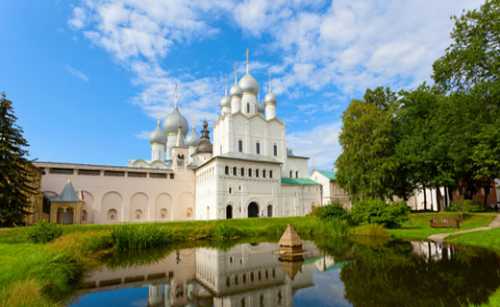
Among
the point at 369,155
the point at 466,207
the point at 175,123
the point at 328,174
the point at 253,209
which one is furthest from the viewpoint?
the point at 175,123

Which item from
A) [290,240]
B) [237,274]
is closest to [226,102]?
[290,240]

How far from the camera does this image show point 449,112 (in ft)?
73.2

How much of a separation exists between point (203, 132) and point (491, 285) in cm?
3929

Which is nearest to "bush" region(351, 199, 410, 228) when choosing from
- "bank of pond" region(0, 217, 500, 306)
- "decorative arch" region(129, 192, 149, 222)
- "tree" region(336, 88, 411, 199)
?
"bank of pond" region(0, 217, 500, 306)

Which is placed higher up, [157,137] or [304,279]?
[157,137]

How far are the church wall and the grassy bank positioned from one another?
1426 cm

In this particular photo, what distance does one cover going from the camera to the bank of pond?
7.02 m

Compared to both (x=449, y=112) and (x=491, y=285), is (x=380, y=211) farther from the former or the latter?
(x=491, y=285)

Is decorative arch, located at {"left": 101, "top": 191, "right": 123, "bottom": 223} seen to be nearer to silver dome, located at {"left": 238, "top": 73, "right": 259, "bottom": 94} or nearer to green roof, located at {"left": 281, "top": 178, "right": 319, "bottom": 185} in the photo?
green roof, located at {"left": 281, "top": 178, "right": 319, "bottom": 185}

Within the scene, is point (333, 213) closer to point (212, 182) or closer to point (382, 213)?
point (382, 213)

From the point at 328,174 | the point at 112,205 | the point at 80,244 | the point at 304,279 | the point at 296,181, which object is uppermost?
the point at 328,174

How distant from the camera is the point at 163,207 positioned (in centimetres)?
3506

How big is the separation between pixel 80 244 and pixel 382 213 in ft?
58.7

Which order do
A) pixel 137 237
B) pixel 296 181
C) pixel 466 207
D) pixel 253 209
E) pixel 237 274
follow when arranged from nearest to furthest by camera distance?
pixel 237 274 < pixel 137 237 < pixel 466 207 < pixel 253 209 < pixel 296 181
